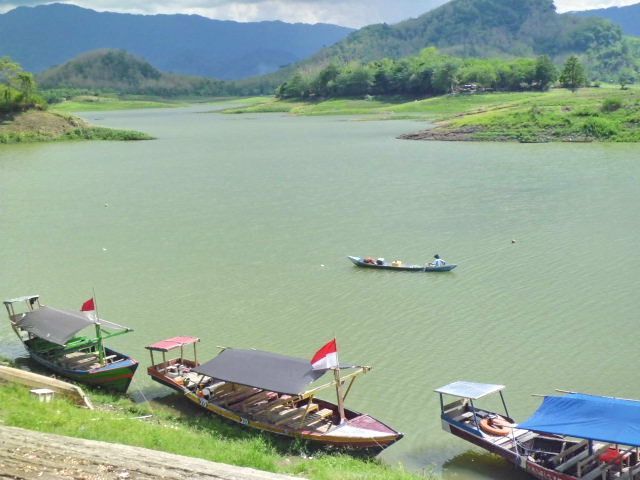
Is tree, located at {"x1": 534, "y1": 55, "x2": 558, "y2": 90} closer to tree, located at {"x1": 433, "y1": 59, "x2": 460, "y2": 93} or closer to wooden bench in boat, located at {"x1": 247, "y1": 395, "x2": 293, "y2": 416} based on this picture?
tree, located at {"x1": 433, "y1": 59, "x2": 460, "y2": 93}

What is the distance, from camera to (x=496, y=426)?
52.9ft

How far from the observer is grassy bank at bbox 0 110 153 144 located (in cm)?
9788

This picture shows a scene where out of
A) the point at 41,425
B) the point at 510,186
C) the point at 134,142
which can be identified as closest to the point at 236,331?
the point at 41,425

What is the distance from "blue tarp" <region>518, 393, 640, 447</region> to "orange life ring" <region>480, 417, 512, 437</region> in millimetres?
907

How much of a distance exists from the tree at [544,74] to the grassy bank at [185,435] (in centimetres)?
13720

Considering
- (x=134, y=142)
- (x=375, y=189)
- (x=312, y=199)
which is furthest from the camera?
(x=134, y=142)

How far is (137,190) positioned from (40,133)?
51.1 metres

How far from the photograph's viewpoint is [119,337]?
24.7m

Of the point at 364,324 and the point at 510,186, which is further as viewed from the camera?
the point at 510,186

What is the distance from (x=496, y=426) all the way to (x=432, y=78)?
145312 mm

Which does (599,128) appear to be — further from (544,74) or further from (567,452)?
(567,452)

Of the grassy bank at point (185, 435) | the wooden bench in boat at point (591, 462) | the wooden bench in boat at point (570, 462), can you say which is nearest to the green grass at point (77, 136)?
the grassy bank at point (185, 435)

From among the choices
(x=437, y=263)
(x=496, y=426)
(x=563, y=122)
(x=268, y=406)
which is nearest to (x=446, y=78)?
(x=563, y=122)

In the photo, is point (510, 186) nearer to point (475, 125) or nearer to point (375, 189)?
point (375, 189)
